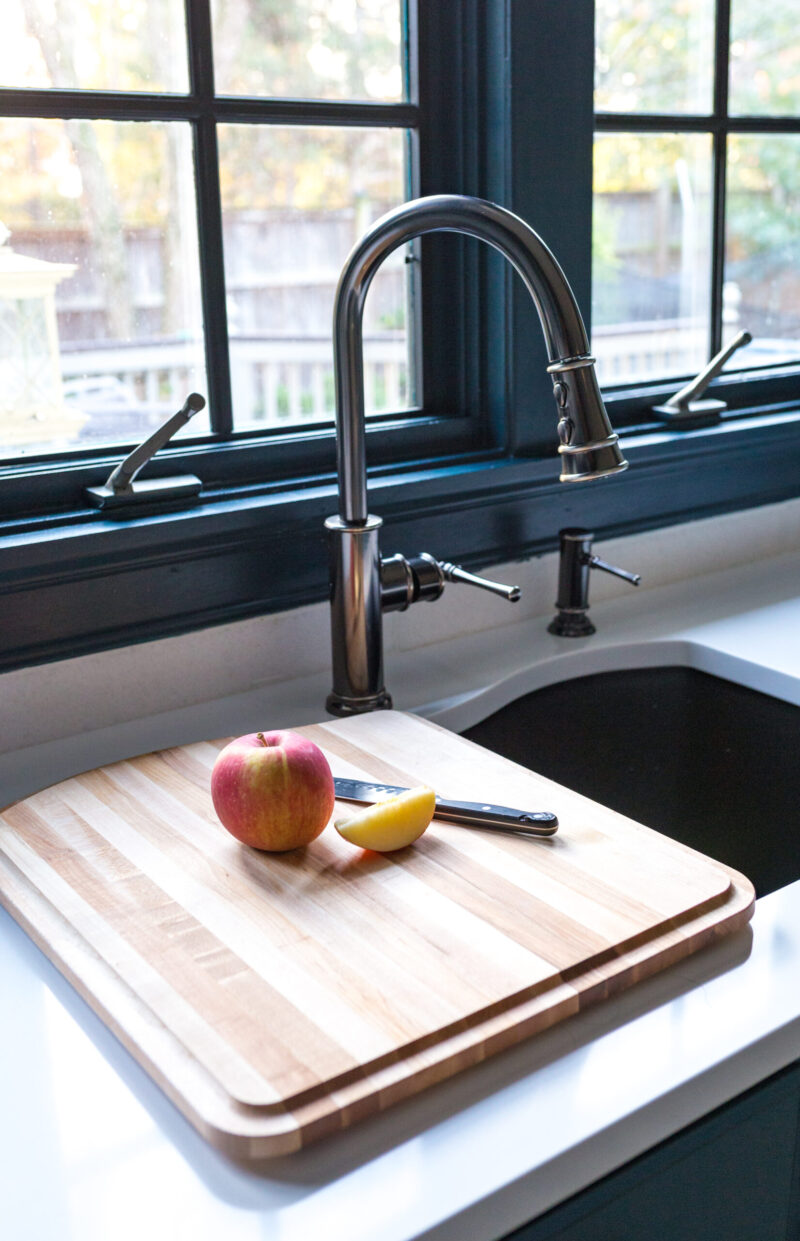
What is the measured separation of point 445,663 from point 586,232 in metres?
0.56

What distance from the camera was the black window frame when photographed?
1.19 metres

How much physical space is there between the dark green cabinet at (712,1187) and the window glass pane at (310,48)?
3.60 feet

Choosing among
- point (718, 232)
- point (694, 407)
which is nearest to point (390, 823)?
point (694, 407)

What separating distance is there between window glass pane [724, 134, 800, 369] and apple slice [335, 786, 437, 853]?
47.4 inches

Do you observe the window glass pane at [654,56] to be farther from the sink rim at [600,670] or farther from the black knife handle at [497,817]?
the black knife handle at [497,817]

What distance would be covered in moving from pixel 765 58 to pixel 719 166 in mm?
190

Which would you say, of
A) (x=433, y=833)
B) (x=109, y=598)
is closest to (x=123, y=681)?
(x=109, y=598)

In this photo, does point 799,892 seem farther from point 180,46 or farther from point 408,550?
point 180,46

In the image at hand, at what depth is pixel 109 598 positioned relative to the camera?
1.20 m

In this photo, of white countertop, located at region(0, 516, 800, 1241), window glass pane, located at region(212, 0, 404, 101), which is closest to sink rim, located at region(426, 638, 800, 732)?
white countertop, located at region(0, 516, 800, 1241)

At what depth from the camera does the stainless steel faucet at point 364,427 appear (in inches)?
38.6

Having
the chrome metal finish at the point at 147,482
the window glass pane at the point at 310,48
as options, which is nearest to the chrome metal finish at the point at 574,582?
the chrome metal finish at the point at 147,482

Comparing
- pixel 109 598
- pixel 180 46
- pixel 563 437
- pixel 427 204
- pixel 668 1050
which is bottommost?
pixel 668 1050

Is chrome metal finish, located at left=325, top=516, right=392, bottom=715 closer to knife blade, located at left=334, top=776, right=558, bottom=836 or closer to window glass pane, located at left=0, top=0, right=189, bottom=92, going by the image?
knife blade, located at left=334, top=776, right=558, bottom=836
